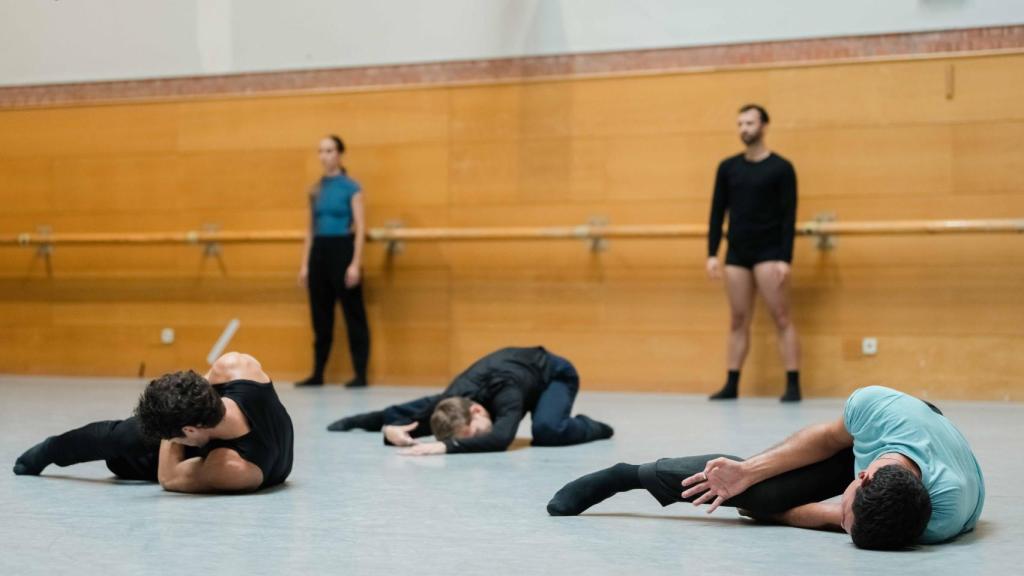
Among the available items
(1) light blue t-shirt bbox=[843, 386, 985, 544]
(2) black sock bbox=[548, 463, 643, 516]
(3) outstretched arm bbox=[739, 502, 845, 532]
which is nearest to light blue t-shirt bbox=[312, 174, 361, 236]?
(2) black sock bbox=[548, 463, 643, 516]

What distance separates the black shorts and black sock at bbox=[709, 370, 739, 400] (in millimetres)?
703

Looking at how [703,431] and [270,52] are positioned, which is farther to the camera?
[270,52]

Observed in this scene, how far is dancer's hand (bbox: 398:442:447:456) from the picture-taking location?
509 centimetres

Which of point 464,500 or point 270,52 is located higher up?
point 270,52

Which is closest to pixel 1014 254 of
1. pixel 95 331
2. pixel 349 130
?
pixel 349 130

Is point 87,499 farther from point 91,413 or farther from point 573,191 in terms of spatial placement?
point 573,191

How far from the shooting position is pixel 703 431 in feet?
19.7

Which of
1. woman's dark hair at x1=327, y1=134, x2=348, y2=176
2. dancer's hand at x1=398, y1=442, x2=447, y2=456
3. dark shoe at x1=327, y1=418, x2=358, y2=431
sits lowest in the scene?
dark shoe at x1=327, y1=418, x2=358, y2=431

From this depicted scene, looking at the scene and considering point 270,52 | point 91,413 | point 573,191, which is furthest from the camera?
point 270,52

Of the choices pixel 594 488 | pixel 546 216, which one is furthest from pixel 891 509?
pixel 546 216

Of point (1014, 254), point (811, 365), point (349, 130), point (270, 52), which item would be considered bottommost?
point (811, 365)

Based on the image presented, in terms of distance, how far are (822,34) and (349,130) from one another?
11.5 ft

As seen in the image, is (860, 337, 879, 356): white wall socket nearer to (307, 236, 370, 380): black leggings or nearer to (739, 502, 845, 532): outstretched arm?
(307, 236, 370, 380): black leggings

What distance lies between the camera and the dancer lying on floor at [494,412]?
17.0 feet
